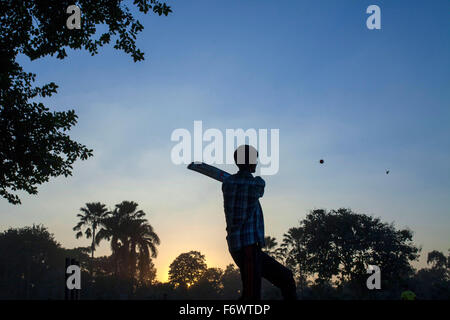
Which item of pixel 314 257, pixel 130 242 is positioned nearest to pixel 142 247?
pixel 130 242

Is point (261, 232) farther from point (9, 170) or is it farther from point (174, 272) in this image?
point (174, 272)

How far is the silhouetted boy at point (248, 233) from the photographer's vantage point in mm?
3371

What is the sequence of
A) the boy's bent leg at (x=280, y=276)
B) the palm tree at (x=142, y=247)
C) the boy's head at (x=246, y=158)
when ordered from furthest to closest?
→ the palm tree at (x=142, y=247) → the boy's head at (x=246, y=158) → the boy's bent leg at (x=280, y=276)

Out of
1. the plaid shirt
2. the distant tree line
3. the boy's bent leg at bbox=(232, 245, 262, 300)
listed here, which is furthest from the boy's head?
the distant tree line

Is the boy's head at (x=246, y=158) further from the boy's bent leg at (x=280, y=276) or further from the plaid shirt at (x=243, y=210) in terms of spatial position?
the boy's bent leg at (x=280, y=276)

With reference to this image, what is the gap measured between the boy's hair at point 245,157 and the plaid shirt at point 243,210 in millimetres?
140

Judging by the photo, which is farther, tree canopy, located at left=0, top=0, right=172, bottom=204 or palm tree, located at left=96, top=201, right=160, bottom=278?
palm tree, located at left=96, top=201, right=160, bottom=278

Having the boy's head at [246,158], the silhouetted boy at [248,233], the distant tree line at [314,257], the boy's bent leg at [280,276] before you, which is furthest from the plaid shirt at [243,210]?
the distant tree line at [314,257]

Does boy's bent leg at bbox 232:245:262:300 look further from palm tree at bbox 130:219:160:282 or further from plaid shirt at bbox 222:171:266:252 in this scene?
palm tree at bbox 130:219:160:282

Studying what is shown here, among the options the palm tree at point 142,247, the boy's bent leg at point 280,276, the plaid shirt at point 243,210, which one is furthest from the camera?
the palm tree at point 142,247

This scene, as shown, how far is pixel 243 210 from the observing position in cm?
353

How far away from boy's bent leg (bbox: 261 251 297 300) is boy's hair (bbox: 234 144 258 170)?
0.95m

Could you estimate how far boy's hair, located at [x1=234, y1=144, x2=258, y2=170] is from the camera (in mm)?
3830
